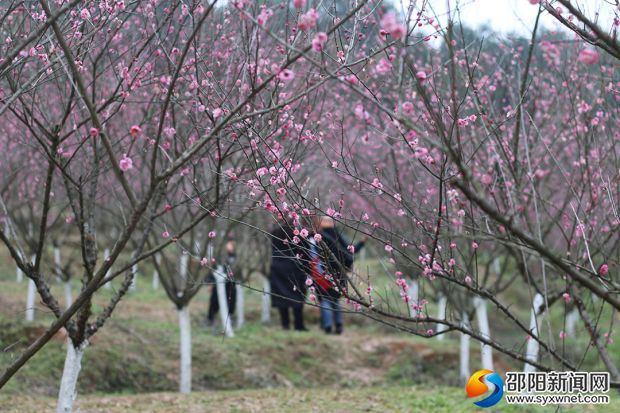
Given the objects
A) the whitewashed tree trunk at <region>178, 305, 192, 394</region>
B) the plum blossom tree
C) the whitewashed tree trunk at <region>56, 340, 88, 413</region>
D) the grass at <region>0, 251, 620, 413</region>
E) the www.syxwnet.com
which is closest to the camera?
the plum blossom tree

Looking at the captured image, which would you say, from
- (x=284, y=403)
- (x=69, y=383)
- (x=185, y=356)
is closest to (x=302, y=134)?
(x=69, y=383)

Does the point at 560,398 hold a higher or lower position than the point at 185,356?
lower

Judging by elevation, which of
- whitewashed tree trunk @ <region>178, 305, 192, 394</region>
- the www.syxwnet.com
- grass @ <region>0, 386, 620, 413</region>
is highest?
whitewashed tree trunk @ <region>178, 305, 192, 394</region>

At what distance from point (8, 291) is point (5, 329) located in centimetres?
651

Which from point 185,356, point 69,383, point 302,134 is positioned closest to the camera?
point 302,134

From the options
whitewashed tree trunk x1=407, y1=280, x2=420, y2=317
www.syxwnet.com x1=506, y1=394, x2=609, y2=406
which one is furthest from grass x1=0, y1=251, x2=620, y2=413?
www.syxwnet.com x1=506, y1=394, x2=609, y2=406

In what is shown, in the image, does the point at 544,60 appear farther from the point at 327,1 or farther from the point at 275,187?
the point at 275,187

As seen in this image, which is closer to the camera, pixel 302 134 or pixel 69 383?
pixel 302 134

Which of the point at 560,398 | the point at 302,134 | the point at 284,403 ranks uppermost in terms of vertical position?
the point at 302,134

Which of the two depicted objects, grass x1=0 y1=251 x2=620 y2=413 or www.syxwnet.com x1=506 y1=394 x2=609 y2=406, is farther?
grass x1=0 y1=251 x2=620 y2=413

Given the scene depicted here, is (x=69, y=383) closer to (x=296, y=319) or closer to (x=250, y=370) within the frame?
(x=250, y=370)

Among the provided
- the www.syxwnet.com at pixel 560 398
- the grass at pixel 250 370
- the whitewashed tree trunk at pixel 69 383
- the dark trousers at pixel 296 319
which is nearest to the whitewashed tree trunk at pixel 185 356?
the grass at pixel 250 370

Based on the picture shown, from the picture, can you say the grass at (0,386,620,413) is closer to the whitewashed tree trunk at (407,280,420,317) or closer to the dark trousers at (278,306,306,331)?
the whitewashed tree trunk at (407,280,420,317)

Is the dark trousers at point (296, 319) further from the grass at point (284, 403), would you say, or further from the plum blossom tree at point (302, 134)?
the grass at point (284, 403)
